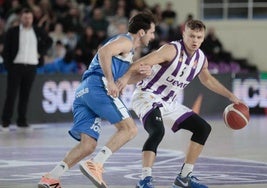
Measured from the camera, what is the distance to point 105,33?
18562 mm

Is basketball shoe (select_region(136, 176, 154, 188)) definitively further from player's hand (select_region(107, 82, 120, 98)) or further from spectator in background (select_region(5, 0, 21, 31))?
spectator in background (select_region(5, 0, 21, 31))

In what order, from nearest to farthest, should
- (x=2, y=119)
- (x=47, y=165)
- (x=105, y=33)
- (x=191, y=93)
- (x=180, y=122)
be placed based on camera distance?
1. (x=180, y=122)
2. (x=47, y=165)
3. (x=2, y=119)
4. (x=191, y=93)
5. (x=105, y=33)

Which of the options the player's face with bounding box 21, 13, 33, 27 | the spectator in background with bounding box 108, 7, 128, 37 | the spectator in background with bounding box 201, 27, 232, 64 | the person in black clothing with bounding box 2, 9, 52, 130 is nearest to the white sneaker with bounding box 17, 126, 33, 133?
the person in black clothing with bounding box 2, 9, 52, 130

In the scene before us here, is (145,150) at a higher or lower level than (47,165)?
higher

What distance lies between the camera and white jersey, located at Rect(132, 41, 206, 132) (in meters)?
7.71

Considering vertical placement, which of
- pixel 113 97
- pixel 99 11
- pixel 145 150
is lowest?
pixel 99 11

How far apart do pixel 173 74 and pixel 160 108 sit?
0.36 m

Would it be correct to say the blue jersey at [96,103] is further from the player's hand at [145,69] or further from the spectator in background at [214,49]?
the spectator in background at [214,49]

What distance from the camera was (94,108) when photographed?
7301 millimetres

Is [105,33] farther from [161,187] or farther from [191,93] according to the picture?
[161,187]

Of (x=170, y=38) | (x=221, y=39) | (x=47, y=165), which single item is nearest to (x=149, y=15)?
(x=47, y=165)

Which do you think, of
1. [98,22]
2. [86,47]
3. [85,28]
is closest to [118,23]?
[98,22]

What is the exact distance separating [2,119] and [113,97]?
6671 millimetres

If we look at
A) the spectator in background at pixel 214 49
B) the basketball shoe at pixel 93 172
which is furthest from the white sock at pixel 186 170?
the spectator in background at pixel 214 49
